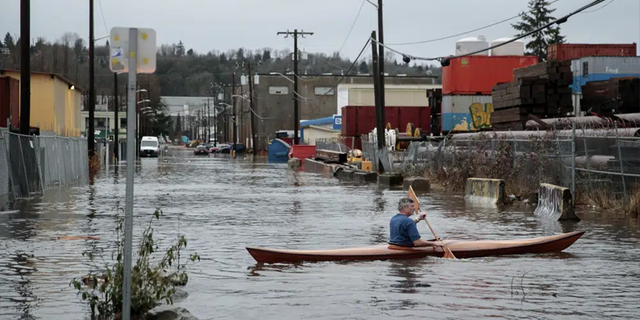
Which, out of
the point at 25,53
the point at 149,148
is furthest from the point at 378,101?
the point at 149,148

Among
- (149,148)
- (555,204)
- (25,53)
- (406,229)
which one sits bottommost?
(555,204)

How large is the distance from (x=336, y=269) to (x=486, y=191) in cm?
1397

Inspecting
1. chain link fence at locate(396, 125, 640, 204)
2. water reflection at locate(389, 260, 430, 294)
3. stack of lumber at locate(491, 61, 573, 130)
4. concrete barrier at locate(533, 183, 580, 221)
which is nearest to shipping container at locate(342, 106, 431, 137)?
stack of lumber at locate(491, 61, 573, 130)

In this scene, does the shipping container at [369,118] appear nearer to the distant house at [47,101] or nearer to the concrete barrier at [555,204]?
the distant house at [47,101]

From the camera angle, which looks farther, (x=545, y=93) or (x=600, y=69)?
(x=600, y=69)

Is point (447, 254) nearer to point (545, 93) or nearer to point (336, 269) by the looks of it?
point (336, 269)

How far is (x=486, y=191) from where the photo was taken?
25875 mm

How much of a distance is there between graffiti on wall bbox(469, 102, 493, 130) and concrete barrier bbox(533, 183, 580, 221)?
28.8m

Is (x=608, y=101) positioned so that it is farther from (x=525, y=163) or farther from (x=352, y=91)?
(x=352, y=91)

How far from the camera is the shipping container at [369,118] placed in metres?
64.0

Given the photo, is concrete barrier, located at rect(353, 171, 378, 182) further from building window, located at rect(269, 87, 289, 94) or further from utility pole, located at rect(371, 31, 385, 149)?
building window, located at rect(269, 87, 289, 94)

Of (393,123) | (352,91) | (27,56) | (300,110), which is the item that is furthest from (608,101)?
(300,110)

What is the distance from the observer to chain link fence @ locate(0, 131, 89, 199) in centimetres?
2470

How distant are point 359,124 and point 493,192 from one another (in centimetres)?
3913
